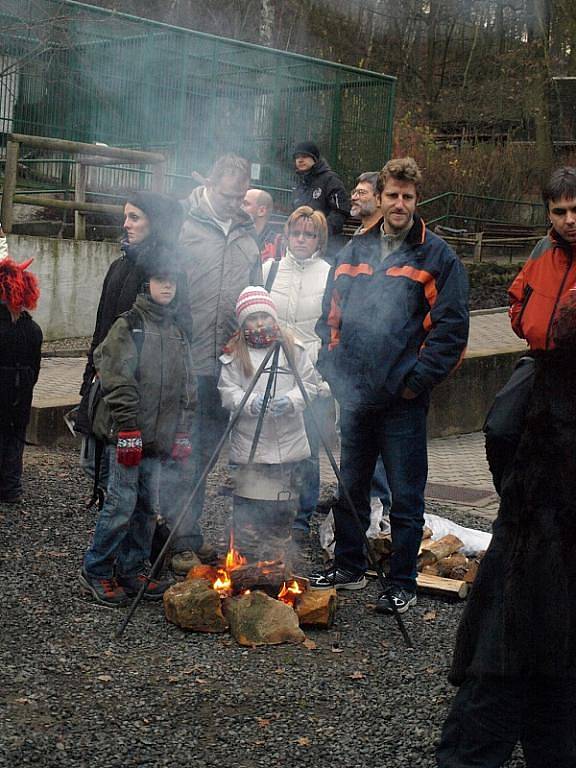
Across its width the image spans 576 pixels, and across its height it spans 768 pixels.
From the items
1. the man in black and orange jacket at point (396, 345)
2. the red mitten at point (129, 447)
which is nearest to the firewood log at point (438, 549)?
the man in black and orange jacket at point (396, 345)

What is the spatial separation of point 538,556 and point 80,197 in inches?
417

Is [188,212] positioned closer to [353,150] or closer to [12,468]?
[12,468]

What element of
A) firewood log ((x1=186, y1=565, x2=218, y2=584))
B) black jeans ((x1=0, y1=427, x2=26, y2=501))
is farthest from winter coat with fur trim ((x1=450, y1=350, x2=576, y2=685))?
black jeans ((x1=0, y1=427, x2=26, y2=501))

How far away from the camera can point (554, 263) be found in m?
4.72

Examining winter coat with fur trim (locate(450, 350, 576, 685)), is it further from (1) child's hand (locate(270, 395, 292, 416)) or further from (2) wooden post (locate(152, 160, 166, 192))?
(2) wooden post (locate(152, 160, 166, 192))

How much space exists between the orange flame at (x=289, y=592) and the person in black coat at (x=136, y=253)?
1.22 meters

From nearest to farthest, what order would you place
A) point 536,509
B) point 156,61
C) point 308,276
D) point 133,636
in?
point 536,509, point 133,636, point 308,276, point 156,61

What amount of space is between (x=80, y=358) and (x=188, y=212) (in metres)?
5.83

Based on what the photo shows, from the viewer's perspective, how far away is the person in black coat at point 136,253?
5293 millimetres

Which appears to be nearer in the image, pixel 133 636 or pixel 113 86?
pixel 133 636

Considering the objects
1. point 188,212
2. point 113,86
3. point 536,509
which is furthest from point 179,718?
point 113,86

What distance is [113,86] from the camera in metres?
10.0

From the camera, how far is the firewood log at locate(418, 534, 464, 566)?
6.03 m

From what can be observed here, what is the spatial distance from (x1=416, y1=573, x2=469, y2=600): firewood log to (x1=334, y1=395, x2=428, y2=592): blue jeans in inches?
9.2
